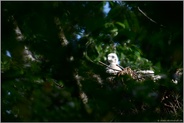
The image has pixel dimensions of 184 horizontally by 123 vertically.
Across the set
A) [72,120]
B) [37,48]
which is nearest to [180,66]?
[72,120]

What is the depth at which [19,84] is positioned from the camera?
1.92m

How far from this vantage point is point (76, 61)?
1708 millimetres

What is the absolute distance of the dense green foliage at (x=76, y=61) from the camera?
60.1 inches

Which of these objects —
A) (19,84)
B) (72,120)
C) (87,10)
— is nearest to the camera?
(72,120)

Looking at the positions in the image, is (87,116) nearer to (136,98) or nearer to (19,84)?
(136,98)

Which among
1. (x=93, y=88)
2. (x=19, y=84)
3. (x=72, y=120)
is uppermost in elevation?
(x=19, y=84)

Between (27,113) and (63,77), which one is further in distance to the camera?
(63,77)

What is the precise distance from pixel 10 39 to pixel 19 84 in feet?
1.20

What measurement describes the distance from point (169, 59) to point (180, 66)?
1.9 inches

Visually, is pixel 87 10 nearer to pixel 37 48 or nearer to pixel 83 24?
pixel 83 24

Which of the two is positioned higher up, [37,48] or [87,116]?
[37,48]

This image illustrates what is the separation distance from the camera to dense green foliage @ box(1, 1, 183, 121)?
1.53 metres

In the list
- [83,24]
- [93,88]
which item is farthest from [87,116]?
[83,24]

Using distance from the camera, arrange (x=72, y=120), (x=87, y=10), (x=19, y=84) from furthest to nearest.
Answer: (x=19, y=84) < (x=87, y=10) < (x=72, y=120)
